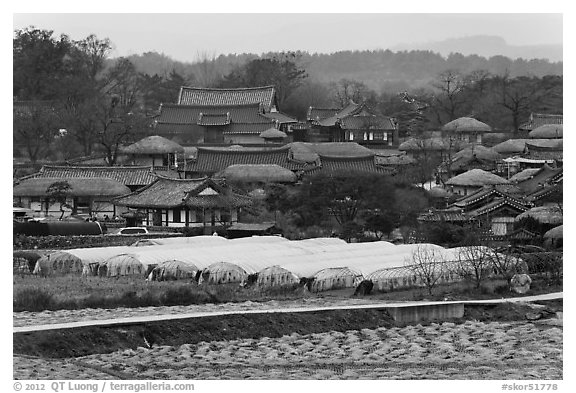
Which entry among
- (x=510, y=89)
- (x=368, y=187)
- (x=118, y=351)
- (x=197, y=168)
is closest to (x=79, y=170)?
(x=197, y=168)

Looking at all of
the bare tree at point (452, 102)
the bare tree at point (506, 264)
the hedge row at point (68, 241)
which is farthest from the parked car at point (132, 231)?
the bare tree at point (452, 102)

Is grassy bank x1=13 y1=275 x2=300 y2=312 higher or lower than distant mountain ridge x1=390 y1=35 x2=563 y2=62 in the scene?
lower

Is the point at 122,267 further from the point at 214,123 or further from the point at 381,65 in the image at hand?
the point at 381,65

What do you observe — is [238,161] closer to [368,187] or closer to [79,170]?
[79,170]

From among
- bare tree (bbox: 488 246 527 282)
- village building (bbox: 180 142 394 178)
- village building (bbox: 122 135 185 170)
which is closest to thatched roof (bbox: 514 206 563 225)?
bare tree (bbox: 488 246 527 282)

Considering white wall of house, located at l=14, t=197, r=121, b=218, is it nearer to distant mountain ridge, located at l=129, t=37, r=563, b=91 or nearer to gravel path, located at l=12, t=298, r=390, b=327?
gravel path, located at l=12, t=298, r=390, b=327

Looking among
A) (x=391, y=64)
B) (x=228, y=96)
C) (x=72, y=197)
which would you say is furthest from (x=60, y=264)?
(x=391, y=64)
